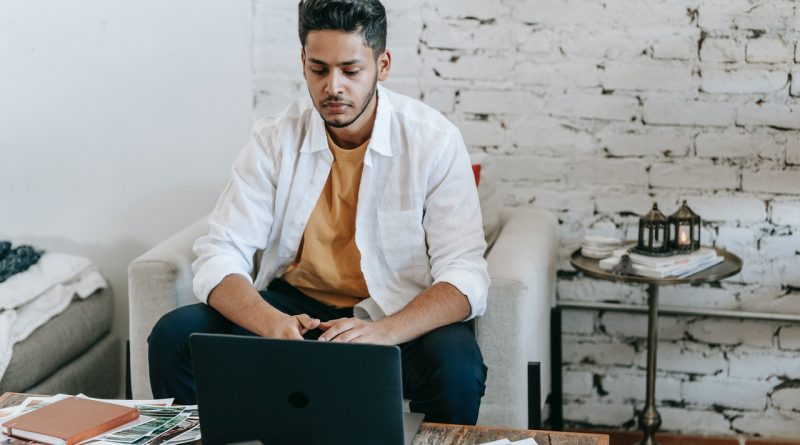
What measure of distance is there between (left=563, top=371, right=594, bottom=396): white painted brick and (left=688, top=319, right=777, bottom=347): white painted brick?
31 centimetres

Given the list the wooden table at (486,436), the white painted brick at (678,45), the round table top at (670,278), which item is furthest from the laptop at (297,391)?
the white painted brick at (678,45)

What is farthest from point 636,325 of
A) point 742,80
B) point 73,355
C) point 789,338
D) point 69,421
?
point 69,421

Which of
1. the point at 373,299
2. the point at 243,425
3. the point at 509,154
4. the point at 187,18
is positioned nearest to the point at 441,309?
the point at 373,299

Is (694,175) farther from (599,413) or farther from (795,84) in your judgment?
(599,413)

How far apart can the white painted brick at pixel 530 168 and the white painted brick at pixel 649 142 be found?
0.13 m

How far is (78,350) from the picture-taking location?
2781mm

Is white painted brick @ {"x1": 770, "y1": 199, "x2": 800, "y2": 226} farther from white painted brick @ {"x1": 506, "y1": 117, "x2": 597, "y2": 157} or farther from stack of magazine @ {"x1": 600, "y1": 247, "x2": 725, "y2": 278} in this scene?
white painted brick @ {"x1": 506, "y1": 117, "x2": 597, "y2": 157}

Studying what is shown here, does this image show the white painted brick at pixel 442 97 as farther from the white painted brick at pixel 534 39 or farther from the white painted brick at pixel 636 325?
the white painted brick at pixel 636 325

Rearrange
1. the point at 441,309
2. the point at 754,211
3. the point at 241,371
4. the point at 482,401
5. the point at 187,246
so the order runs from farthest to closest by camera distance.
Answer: the point at 754,211, the point at 187,246, the point at 482,401, the point at 441,309, the point at 241,371

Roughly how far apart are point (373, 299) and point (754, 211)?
3.69ft

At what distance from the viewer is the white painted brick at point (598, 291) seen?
287cm

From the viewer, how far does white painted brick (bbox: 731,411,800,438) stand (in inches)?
111

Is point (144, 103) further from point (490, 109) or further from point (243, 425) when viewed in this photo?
point (243, 425)

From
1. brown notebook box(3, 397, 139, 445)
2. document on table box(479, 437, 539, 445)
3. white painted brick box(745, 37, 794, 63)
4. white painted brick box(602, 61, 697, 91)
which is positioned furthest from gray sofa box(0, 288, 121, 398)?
white painted brick box(745, 37, 794, 63)
